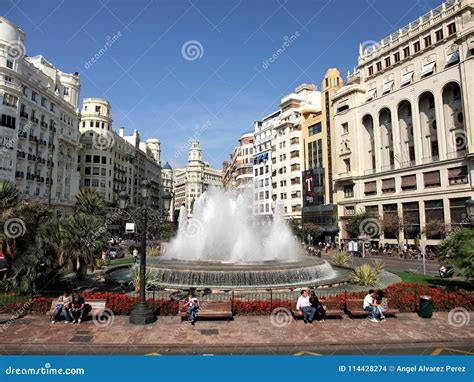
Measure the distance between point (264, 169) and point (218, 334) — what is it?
7406cm

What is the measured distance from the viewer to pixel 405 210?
4803 cm

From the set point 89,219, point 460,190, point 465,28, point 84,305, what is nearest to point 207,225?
point 89,219

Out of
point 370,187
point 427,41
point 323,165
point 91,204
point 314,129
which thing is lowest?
point 91,204

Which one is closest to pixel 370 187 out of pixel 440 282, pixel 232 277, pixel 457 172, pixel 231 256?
pixel 457 172

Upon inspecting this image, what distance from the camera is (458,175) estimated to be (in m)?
40.9

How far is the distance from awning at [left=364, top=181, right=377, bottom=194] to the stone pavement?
4350 centimetres

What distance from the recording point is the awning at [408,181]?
155 feet

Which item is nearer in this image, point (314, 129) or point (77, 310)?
point (77, 310)

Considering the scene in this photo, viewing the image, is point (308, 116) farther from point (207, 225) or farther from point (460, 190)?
point (207, 225)

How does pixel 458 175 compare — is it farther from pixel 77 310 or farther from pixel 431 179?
pixel 77 310

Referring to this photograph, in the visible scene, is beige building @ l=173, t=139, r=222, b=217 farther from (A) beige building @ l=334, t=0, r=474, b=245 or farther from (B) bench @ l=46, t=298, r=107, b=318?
(B) bench @ l=46, t=298, r=107, b=318

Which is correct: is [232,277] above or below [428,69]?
below

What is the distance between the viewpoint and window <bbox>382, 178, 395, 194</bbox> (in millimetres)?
50744

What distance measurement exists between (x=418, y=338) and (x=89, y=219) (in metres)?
15.1
